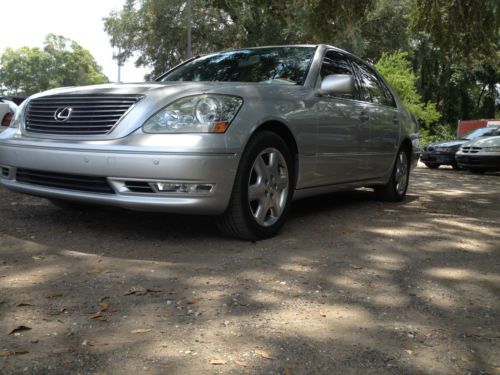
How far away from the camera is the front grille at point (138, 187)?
12.4 feet

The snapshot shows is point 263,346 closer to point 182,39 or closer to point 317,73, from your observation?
point 317,73

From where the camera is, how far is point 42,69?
86438 millimetres

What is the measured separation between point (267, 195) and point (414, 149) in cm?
351

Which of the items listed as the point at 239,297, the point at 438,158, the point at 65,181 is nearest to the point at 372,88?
the point at 65,181

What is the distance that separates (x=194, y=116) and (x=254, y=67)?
1450mm

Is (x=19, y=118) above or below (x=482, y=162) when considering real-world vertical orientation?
above

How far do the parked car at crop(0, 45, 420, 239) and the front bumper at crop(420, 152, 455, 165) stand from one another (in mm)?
12235

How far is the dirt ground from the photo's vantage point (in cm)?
224

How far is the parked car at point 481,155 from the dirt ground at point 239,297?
1013cm

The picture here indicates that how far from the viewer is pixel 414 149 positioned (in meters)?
7.13

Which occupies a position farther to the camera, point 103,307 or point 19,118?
point 19,118

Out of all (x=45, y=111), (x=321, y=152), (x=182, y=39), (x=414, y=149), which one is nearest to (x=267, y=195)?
(x=321, y=152)

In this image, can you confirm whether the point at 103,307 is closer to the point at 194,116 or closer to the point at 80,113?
the point at 194,116

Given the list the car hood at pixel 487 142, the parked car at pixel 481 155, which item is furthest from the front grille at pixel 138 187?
the car hood at pixel 487 142
